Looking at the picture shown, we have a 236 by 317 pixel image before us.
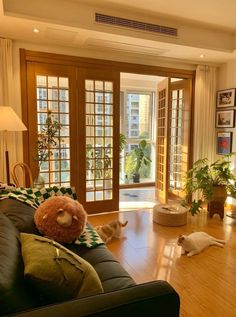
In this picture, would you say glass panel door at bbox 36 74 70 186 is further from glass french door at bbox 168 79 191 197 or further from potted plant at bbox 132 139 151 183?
potted plant at bbox 132 139 151 183

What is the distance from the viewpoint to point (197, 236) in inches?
112

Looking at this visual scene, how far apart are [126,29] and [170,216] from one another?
8.25ft

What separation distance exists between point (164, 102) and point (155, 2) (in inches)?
77.5

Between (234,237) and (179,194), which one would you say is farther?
(179,194)

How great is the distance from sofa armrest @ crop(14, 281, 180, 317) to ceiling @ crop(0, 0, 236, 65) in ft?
8.90

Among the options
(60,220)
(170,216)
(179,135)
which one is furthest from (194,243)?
(179,135)

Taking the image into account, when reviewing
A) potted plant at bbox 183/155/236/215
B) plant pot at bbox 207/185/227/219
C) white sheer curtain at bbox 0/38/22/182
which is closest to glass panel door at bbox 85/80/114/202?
white sheer curtain at bbox 0/38/22/182

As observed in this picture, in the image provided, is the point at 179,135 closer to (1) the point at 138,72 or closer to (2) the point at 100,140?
(1) the point at 138,72

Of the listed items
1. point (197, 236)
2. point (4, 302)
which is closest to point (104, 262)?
point (4, 302)

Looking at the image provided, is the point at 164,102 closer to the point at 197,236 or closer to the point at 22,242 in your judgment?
the point at 197,236

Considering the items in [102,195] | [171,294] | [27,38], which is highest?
[27,38]

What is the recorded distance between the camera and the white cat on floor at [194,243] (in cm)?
268

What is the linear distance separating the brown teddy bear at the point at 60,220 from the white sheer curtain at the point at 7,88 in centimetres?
187

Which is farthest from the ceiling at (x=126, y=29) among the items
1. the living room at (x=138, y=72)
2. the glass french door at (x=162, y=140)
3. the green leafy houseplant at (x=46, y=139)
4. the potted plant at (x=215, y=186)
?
the potted plant at (x=215, y=186)
